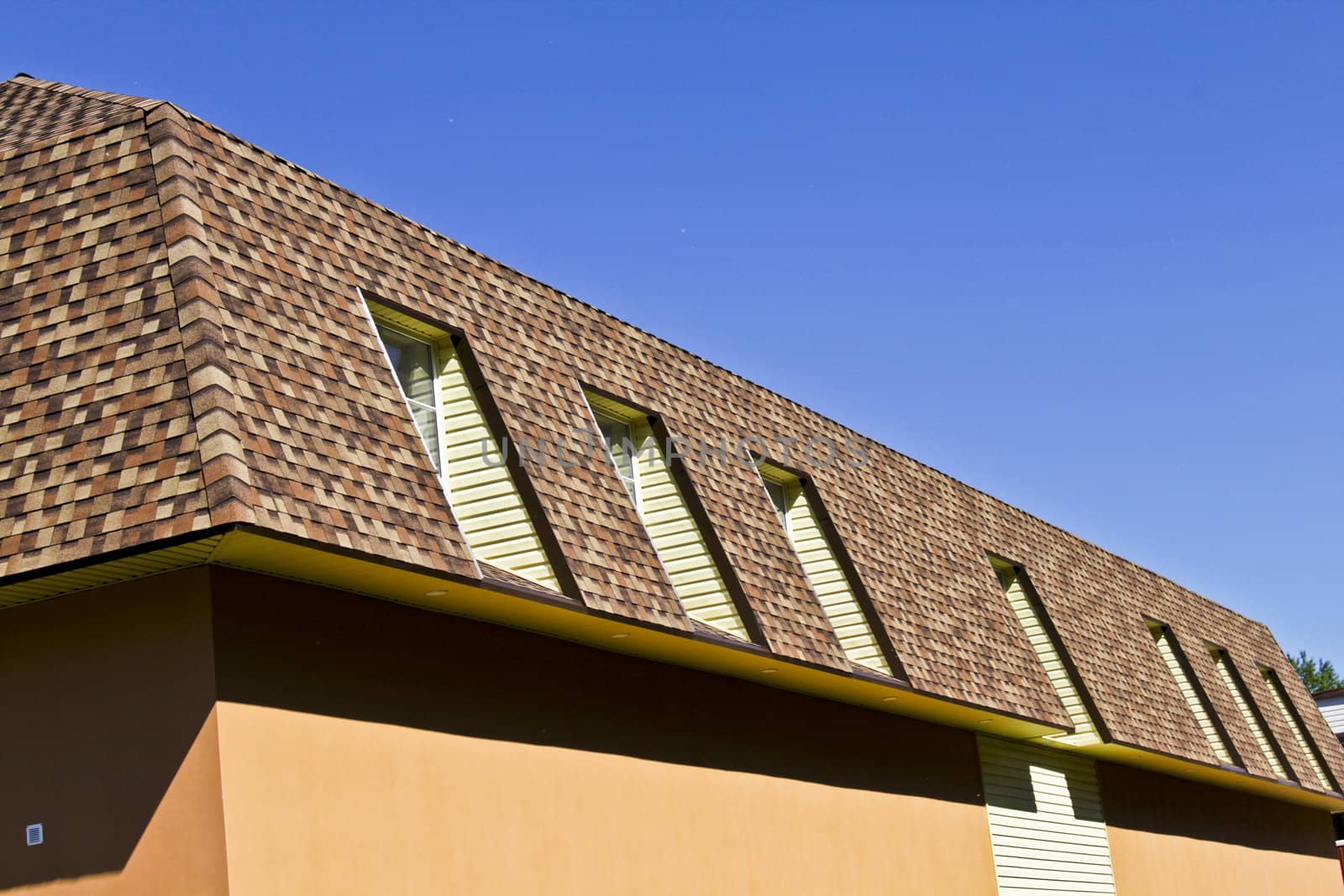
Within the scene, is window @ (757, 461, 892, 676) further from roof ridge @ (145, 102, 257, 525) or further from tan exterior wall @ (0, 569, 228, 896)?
tan exterior wall @ (0, 569, 228, 896)

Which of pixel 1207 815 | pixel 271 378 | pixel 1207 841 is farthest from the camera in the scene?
pixel 1207 815

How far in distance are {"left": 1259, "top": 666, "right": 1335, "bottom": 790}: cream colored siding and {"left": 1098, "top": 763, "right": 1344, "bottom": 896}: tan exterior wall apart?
45.4 inches

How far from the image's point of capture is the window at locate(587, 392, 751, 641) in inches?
580

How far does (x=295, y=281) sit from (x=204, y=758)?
3.67 m

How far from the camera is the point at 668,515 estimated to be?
15.2 m

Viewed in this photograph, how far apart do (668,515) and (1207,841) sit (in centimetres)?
1735

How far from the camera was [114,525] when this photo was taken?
30.5 feet

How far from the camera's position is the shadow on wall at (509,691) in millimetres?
10320

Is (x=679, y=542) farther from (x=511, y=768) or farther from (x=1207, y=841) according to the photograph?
(x=1207, y=841)

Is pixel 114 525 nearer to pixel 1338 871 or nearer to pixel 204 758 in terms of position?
pixel 204 758

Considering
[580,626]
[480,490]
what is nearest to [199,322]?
[480,490]

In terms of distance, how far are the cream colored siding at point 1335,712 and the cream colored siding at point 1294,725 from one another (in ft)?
38.5

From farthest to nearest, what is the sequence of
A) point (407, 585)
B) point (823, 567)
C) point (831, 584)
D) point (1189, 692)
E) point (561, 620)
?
point (1189, 692) < point (823, 567) < point (831, 584) < point (561, 620) < point (407, 585)

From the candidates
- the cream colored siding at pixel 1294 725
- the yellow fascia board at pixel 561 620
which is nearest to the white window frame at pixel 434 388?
the yellow fascia board at pixel 561 620
